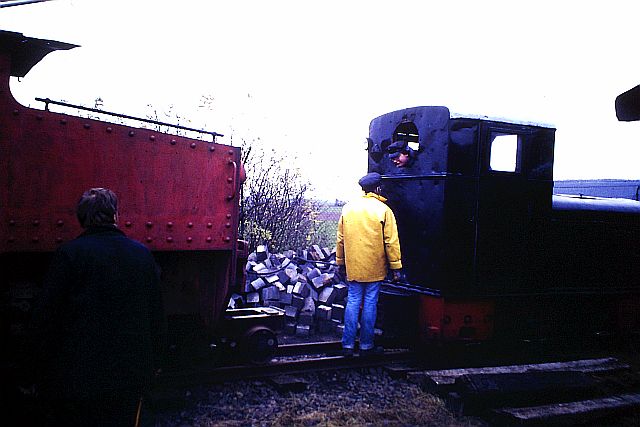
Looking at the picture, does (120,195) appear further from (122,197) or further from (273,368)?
(273,368)

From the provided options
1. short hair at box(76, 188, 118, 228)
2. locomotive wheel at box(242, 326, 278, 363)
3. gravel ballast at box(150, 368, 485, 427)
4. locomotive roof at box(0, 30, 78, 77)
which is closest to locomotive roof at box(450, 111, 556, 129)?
gravel ballast at box(150, 368, 485, 427)

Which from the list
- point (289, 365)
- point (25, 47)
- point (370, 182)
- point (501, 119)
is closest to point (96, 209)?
point (25, 47)

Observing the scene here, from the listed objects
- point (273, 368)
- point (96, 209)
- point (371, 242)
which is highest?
point (96, 209)

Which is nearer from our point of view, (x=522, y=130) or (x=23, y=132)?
(x=23, y=132)

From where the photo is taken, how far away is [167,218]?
409cm

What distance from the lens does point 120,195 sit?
12.7ft

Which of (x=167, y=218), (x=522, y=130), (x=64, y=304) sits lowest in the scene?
(x=64, y=304)

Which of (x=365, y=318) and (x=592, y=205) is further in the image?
(x=592, y=205)

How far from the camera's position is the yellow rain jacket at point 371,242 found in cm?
586

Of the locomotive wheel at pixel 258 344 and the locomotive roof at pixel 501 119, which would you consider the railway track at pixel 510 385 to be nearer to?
the locomotive wheel at pixel 258 344

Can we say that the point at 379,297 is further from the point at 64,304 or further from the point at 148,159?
the point at 64,304

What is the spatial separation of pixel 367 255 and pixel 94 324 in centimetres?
369

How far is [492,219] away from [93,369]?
4621 mm

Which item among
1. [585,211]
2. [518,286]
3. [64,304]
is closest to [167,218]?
[64,304]
